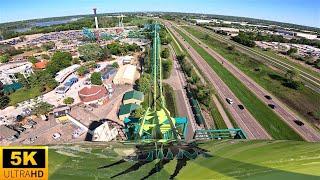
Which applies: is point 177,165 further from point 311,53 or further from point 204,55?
point 311,53

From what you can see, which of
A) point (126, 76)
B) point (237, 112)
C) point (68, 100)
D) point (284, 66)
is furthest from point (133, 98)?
point (284, 66)

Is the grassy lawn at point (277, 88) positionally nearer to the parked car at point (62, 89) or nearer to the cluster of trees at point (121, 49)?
the cluster of trees at point (121, 49)

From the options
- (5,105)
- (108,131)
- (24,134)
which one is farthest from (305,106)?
(5,105)

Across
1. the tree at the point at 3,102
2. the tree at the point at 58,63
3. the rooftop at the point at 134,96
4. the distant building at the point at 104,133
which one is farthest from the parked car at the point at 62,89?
the distant building at the point at 104,133

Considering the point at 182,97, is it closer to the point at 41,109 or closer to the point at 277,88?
the point at 277,88

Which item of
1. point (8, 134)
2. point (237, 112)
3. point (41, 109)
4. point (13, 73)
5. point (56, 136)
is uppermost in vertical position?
point (13, 73)

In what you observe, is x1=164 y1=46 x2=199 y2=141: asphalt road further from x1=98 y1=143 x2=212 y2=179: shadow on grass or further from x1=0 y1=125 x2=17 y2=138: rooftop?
x1=0 y1=125 x2=17 y2=138: rooftop
